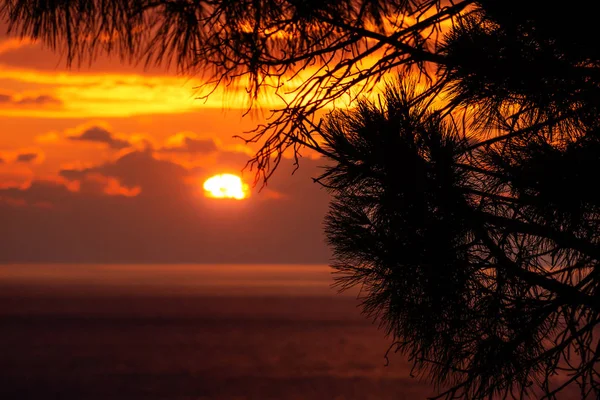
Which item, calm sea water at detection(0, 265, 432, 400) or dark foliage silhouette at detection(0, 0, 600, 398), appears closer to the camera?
dark foliage silhouette at detection(0, 0, 600, 398)

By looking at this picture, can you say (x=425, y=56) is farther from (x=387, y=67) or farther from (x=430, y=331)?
(x=430, y=331)

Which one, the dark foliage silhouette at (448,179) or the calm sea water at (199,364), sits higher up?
the dark foliage silhouette at (448,179)

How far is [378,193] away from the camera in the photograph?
3.73 metres

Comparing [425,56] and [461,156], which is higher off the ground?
[425,56]

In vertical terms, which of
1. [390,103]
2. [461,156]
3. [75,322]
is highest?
[390,103]

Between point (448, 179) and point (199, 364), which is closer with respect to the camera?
point (448, 179)

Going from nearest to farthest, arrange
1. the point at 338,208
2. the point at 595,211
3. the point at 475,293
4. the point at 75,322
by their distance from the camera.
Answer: the point at 595,211 → the point at 475,293 → the point at 338,208 → the point at 75,322

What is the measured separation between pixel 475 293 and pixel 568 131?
1136 millimetres

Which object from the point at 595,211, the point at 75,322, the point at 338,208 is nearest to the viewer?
the point at 595,211

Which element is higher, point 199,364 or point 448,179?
point 448,179

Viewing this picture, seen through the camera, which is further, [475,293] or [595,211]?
[475,293]

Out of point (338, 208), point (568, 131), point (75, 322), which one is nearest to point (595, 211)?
point (568, 131)

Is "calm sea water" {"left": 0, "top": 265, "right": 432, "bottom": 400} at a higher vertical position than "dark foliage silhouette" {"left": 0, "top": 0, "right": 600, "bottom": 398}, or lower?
lower

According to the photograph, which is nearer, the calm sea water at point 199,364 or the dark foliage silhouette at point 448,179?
the dark foliage silhouette at point 448,179
